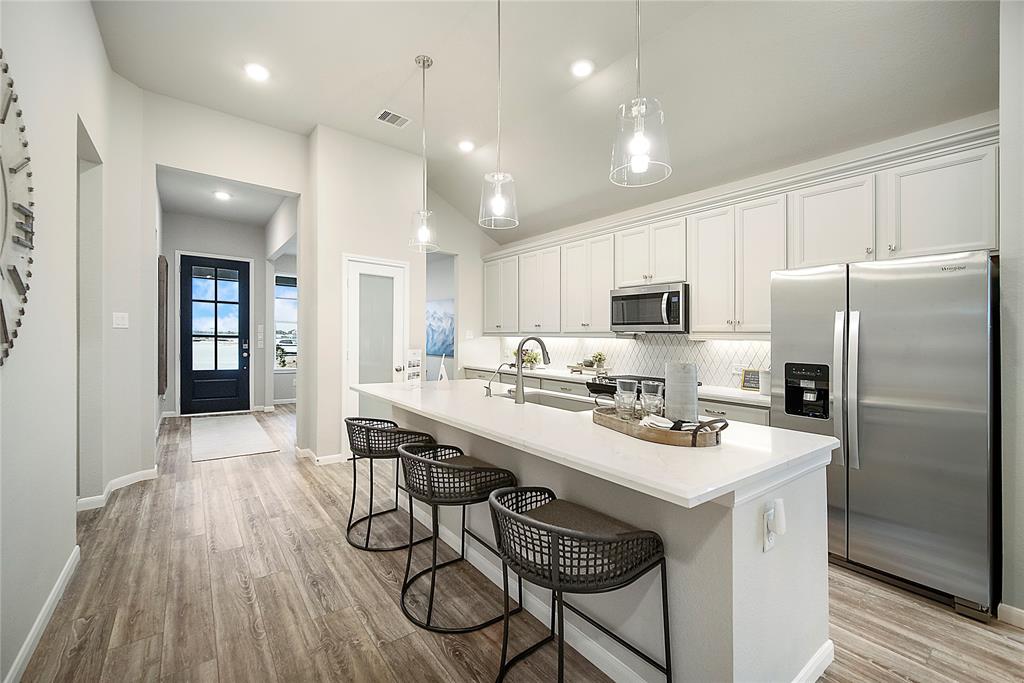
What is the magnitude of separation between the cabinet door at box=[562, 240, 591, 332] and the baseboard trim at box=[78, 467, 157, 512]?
4153mm

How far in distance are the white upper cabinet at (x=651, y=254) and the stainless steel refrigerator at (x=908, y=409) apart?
1418 mm

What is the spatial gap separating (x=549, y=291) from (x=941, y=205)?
3457 mm

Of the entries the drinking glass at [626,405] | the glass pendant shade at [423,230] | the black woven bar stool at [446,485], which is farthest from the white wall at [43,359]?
the drinking glass at [626,405]

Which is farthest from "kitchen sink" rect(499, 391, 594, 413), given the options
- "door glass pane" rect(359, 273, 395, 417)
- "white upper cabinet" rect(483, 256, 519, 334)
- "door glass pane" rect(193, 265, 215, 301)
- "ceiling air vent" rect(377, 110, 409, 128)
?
"door glass pane" rect(193, 265, 215, 301)

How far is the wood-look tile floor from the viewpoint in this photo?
5.87 ft

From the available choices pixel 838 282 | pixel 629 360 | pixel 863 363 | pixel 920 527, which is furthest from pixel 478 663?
pixel 629 360

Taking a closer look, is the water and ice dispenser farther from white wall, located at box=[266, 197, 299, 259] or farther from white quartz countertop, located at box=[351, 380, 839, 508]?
white wall, located at box=[266, 197, 299, 259]

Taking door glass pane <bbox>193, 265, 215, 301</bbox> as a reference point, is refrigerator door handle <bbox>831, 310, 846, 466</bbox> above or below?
below

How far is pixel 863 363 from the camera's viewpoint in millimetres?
2520

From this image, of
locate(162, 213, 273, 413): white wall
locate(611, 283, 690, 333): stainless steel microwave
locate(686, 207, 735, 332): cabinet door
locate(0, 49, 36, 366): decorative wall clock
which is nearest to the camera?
locate(0, 49, 36, 366): decorative wall clock

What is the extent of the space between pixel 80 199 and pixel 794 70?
5009mm

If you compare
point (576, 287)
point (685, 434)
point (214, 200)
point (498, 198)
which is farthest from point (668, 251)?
point (214, 200)

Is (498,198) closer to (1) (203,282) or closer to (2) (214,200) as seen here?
(2) (214,200)

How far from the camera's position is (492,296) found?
642 cm
